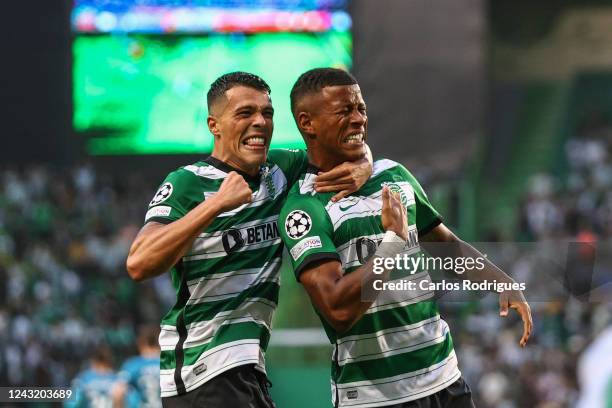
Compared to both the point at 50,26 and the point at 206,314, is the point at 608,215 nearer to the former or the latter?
the point at 50,26

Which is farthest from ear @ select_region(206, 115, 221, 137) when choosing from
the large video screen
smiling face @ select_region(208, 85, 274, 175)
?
the large video screen

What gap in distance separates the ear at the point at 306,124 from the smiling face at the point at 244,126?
0.41ft

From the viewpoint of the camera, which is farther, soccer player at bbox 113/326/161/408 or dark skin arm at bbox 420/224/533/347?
soccer player at bbox 113/326/161/408

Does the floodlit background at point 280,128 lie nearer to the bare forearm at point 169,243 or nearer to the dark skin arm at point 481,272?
the dark skin arm at point 481,272

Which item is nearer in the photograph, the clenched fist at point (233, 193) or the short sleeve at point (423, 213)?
the clenched fist at point (233, 193)

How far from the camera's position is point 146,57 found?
743 inches

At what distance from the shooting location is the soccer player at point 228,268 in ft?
13.4

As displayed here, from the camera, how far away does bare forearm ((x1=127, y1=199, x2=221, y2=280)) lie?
3785 millimetres

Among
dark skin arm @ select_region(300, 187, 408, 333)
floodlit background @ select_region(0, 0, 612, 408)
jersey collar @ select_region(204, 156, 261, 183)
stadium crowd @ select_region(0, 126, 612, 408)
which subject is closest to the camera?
dark skin arm @ select_region(300, 187, 408, 333)

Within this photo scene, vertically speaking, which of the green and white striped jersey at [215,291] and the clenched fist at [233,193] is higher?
the clenched fist at [233,193]

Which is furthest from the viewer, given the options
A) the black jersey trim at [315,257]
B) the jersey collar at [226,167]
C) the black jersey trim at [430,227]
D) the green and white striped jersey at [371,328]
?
the black jersey trim at [430,227]

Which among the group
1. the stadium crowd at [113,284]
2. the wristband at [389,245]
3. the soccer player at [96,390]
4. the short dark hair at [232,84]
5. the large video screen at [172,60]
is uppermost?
the short dark hair at [232,84]

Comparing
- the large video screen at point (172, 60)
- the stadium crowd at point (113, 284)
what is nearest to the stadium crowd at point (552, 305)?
the stadium crowd at point (113, 284)

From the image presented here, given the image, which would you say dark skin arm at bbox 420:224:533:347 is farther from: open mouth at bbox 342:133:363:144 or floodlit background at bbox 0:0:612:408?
Answer: floodlit background at bbox 0:0:612:408
